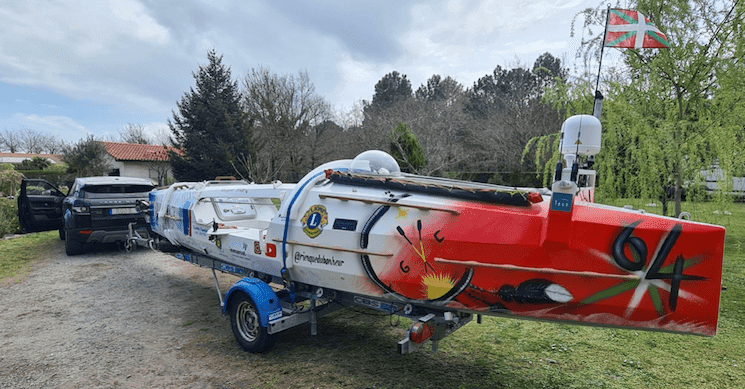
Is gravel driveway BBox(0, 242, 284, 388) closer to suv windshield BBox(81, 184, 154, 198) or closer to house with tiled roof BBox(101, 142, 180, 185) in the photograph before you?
suv windshield BBox(81, 184, 154, 198)

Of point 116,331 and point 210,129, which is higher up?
point 210,129

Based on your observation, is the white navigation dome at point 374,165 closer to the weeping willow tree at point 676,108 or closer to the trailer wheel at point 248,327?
the trailer wheel at point 248,327

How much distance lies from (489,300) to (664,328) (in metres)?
1.23

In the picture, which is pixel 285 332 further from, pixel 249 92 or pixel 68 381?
pixel 249 92

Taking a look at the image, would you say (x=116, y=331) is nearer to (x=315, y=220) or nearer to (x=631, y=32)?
(x=315, y=220)

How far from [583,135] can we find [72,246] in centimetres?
1129

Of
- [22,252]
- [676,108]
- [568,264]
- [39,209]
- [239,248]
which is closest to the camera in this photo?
[568,264]

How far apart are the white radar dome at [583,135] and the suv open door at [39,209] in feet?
42.5

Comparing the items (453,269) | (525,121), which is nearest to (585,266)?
(453,269)

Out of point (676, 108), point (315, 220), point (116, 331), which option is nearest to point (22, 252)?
point (116, 331)

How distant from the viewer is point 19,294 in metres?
6.92

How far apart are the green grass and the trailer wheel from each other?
6.23 metres

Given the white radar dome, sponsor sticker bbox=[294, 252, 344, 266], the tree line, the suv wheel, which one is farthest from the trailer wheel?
the tree line

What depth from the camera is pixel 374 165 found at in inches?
174
